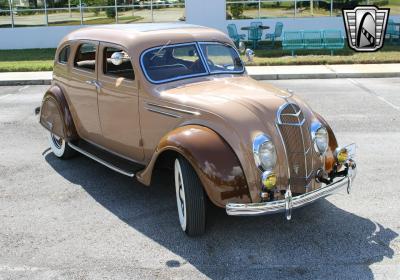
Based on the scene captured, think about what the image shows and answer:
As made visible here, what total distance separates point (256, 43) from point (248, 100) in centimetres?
1622

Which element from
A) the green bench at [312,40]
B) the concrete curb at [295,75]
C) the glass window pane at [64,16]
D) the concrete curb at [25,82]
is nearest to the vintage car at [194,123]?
the concrete curb at [25,82]

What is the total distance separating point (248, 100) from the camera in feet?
16.4

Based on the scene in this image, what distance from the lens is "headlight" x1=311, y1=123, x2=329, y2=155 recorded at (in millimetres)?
5004

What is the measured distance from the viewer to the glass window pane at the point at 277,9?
73.0 feet

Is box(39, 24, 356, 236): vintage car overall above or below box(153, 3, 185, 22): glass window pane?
below

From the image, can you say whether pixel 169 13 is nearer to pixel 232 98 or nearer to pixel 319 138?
pixel 232 98

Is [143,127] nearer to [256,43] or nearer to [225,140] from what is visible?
[225,140]

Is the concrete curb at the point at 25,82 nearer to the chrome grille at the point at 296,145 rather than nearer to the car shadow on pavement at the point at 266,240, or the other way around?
Answer: the car shadow on pavement at the point at 266,240

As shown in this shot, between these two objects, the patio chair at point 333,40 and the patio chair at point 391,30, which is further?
the patio chair at point 391,30

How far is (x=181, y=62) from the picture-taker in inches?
234

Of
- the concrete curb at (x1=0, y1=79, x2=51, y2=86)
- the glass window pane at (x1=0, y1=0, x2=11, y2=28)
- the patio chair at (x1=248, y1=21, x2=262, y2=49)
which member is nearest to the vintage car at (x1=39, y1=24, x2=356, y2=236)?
the concrete curb at (x1=0, y1=79, x2=51, y2=86)

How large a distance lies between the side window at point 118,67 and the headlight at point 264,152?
187 centimetres

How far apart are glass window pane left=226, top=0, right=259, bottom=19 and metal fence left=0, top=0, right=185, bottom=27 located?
200 cm

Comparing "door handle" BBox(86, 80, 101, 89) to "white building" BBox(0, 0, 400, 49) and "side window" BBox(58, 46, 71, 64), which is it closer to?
"side window" BBox(58, 46, 71, 64)
